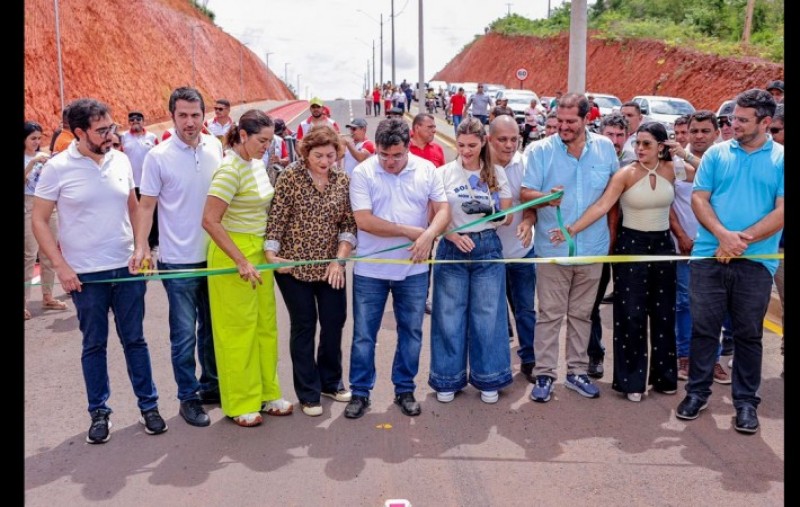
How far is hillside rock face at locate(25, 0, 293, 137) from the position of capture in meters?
31.8

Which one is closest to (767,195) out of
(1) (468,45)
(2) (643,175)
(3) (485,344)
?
(2) (643,175)

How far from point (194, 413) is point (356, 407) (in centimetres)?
112

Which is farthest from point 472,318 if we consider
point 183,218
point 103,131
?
point 103,131

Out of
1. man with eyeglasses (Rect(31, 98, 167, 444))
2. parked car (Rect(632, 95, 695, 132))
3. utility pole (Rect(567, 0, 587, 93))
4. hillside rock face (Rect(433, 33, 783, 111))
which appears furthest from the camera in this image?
hillside rock face (Rect(433, 33, 783, 111))

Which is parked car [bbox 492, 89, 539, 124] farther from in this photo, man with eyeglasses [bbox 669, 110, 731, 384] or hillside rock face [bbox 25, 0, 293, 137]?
man with eyeglasses [bbox 669, 110, 731, 384]

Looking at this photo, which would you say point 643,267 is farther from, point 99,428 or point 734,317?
point 99,428

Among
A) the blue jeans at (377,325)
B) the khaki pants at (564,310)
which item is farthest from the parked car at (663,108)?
the blue jeans at (377,325)

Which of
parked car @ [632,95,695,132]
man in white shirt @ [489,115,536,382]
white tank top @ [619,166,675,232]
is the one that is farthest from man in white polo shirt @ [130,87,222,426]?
parked car @ [632,95,695,132]

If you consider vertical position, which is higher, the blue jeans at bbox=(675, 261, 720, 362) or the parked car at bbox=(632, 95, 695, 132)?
the parked car at bbox=(632, 95, 695, 132)

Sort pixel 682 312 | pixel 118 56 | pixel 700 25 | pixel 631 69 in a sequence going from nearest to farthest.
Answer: pixel 682 312 < pixel 700 25 < pixel 631 69 < pixel 118 56

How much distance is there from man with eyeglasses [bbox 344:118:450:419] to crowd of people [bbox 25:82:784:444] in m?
0.02

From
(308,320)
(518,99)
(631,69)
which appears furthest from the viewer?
(631,69)

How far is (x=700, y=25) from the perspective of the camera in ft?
134

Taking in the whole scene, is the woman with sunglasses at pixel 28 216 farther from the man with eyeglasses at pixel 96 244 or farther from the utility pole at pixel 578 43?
the utility pole at pixel 578 43
